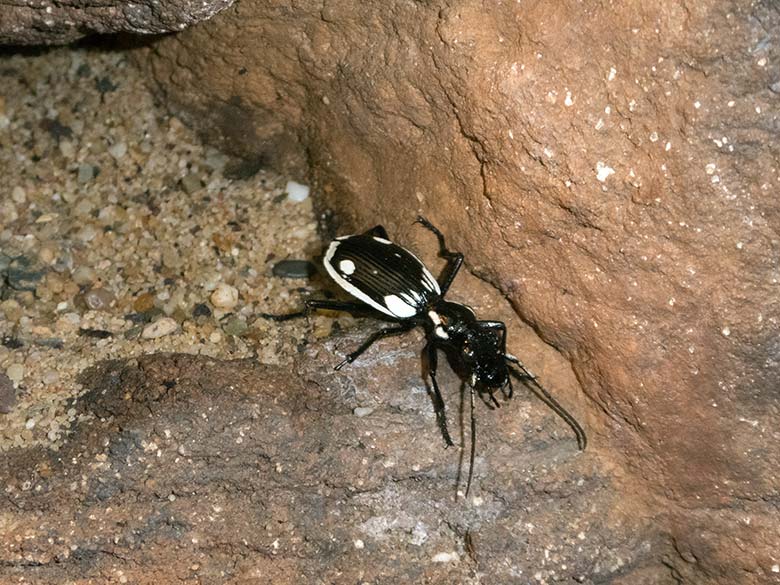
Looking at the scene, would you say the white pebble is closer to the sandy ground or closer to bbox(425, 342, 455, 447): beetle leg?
the sandy ground

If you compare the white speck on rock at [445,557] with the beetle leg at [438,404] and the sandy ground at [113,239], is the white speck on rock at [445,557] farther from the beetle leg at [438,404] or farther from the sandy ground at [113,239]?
the sandy ground at [113,239]

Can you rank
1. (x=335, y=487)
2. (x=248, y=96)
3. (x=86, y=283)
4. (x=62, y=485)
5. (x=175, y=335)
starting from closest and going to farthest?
1. (x=62, y=485)
2. (x=335, y=487)
3. (x=175, y=335)
4. (x=86, y=283)
5. (x=248, y=96)

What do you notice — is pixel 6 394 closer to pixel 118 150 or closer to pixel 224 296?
pixel 224 296

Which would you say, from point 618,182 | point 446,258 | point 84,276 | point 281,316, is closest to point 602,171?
point 618,182

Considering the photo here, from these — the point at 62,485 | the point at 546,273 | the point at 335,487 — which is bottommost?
the point at 62,485

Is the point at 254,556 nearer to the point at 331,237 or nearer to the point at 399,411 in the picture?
the point at 399,411

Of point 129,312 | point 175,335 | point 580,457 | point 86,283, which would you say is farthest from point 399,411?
point 86,283

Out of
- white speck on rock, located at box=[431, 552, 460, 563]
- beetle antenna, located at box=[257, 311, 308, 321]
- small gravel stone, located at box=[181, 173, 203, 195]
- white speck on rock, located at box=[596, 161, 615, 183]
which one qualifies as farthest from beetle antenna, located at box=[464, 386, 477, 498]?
small gravel stone, located at box=[181, 173, 203, 195]
